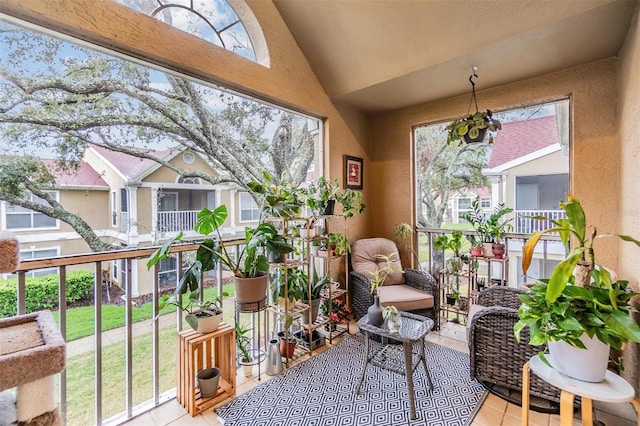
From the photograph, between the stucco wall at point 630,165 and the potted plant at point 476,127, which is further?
the potted plant at point 476,127

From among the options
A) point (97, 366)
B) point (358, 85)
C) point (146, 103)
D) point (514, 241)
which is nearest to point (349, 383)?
point (97, 366)

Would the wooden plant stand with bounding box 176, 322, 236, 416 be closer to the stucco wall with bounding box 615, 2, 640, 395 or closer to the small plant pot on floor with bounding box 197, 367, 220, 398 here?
the small plant pot on floor with bounding box 197, 367, 220, 398

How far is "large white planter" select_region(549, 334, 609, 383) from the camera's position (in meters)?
1.18

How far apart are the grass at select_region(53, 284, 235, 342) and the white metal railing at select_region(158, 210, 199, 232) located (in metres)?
0.55

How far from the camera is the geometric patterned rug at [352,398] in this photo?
173cm

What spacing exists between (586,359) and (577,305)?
22 centimetres

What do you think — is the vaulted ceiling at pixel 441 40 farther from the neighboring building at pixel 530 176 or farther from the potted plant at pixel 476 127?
the neighboring building at pixel 530 176

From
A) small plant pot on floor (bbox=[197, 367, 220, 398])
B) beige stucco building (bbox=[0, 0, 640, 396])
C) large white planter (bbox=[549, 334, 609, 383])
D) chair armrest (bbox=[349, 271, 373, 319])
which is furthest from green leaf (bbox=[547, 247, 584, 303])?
small plant pot on floor (bbox=[197, 367, 220, 398])

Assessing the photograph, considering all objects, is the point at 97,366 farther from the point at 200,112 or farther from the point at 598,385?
the point at 598,385

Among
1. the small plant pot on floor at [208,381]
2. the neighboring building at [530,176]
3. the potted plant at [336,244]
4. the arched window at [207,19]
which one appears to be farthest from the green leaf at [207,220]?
the neighboring building at [530,176]

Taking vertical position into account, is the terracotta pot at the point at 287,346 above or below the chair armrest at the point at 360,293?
below

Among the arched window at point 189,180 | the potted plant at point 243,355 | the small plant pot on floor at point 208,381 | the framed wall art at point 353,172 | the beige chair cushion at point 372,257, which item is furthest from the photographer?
the framed wall art at point 353,172

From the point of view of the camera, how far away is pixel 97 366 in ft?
5.44

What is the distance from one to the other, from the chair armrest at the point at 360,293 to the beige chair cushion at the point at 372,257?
0.09 m
